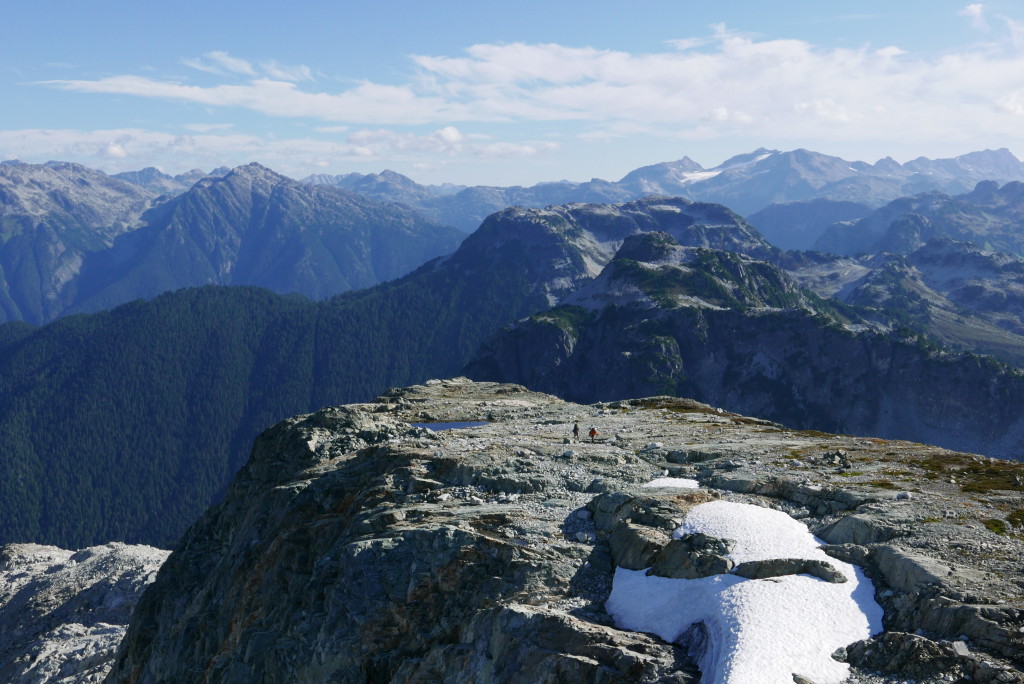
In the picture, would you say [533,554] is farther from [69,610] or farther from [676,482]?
[69,610]

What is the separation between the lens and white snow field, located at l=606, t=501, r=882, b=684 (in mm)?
27922

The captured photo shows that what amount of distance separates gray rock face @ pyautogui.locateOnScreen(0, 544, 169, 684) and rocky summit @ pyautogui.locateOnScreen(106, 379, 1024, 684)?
30.7 metres

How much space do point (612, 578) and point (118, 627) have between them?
97.3 metres

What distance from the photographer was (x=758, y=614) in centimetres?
3089

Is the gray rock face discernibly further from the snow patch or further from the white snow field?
the white snow field

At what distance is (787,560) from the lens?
1387 inches

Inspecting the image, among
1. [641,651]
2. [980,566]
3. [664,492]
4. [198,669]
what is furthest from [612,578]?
[198,669]

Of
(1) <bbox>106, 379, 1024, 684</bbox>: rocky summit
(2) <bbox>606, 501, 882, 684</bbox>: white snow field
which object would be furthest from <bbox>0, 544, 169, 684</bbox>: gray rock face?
(2) <bbox>606, 501, 882, 684</bbox>: white snow field

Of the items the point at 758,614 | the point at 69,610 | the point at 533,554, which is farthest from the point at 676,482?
the point at 69,610

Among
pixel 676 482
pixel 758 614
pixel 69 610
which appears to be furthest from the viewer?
pixel 69 610

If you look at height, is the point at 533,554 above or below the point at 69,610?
above

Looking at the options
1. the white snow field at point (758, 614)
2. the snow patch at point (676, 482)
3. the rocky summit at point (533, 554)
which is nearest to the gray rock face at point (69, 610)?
the rocky summit at point (533, 554)

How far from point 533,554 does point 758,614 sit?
1406cm

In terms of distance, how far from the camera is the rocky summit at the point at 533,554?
30734 millimetres
